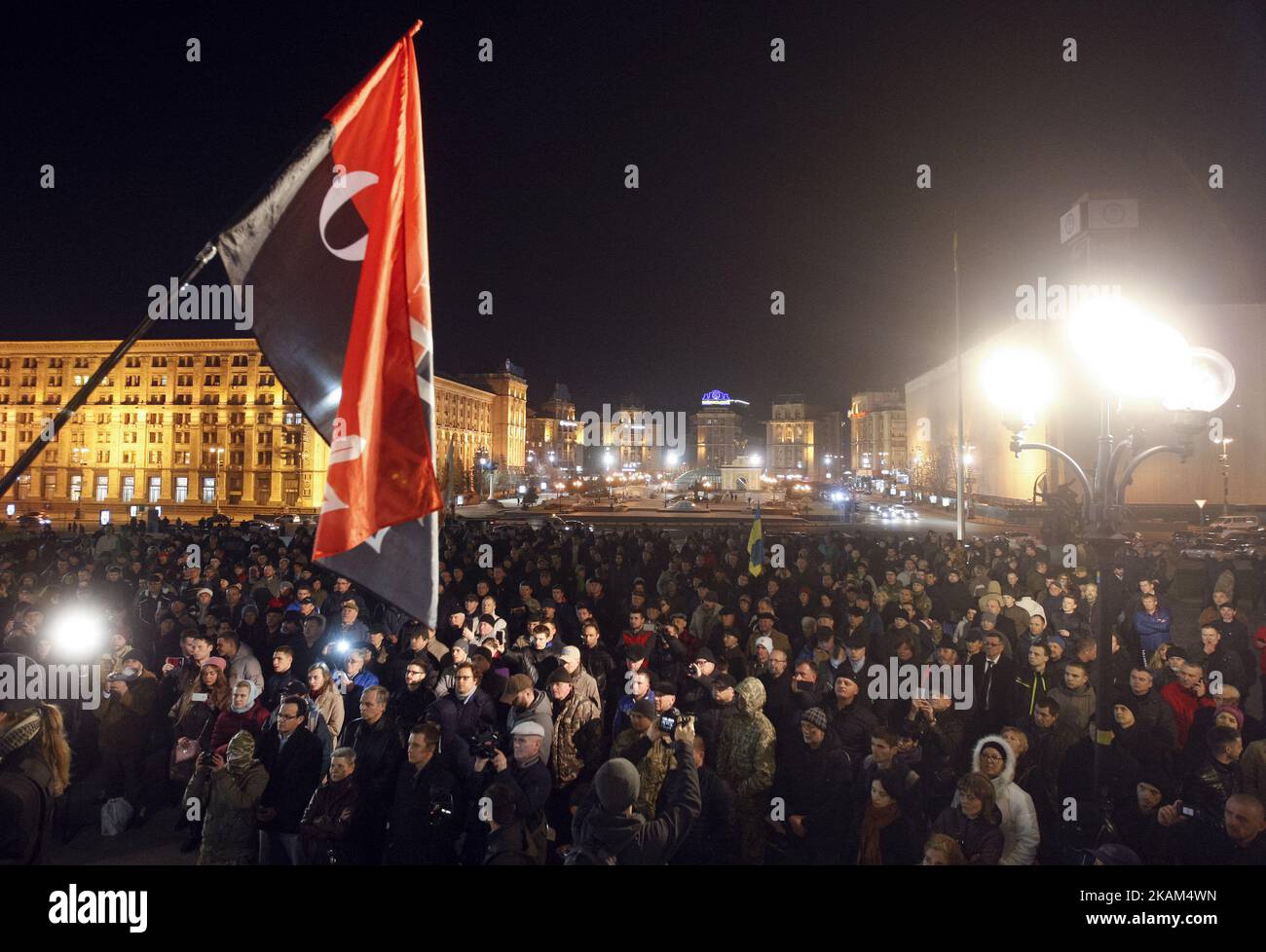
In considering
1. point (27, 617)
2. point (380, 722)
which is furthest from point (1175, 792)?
point (27, 617)

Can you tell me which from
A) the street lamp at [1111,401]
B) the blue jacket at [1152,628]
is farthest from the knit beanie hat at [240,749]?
the blue jacket at [1152,628]

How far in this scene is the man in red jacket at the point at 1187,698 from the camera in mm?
6402

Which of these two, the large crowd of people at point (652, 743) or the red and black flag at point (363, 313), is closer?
the red and black flag at point (363, 313)

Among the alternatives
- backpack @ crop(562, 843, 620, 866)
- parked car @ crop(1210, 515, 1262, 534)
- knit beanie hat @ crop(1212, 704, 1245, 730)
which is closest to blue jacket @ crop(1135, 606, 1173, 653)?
knit beanie hat @ crop(1212, 704, 1245, 730)

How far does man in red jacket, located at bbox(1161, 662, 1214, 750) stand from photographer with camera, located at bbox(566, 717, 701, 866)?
14.4 feet

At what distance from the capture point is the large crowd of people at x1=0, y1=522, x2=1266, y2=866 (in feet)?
15.8

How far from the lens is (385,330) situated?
13.6ft

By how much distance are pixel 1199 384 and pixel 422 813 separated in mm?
8116

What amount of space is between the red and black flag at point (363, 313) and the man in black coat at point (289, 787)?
6.96 feet

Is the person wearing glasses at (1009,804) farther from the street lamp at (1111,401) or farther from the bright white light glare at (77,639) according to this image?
the bright white light glare at (77,639)

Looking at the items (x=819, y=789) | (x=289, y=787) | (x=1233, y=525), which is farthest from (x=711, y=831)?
(x=1233, y=525)

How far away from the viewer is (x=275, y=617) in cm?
957

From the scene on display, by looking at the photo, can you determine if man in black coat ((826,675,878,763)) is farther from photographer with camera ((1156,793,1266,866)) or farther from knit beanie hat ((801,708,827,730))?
photographer with camera ((1156,793,1266,866))

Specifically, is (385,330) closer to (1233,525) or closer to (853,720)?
(853,720)
